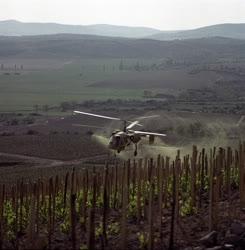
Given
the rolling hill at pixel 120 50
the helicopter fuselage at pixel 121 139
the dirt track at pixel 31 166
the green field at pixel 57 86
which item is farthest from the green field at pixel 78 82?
the helicopter fuselage at pixel 121 139

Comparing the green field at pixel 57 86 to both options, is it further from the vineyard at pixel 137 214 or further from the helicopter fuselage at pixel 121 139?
the vineyard at pixel 137 214

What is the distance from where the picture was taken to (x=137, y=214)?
10992 mm

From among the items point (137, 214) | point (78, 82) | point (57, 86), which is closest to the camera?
point (137, 214)

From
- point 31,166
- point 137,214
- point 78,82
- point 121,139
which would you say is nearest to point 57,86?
point 78,82

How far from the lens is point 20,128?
55125mm

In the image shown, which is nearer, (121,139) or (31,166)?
(121,139)

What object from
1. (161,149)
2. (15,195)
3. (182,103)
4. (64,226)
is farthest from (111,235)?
(182,103)

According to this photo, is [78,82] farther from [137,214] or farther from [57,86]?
[137,214]

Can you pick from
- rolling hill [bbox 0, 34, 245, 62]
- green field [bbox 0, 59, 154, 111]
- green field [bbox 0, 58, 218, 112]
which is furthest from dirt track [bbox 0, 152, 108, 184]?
rolling hill [bbox 0, 34, 245, 62]

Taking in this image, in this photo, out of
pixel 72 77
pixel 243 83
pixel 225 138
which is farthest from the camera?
pixel 72 77

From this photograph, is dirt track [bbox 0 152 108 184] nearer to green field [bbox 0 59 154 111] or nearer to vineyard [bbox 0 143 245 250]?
vineyard [bbox 0 143 245 250]

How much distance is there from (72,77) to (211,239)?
10870 centimetres

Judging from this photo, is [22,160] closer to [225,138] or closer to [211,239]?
[225,138]

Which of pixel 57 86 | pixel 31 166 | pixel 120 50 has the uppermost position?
pixel 120 50
